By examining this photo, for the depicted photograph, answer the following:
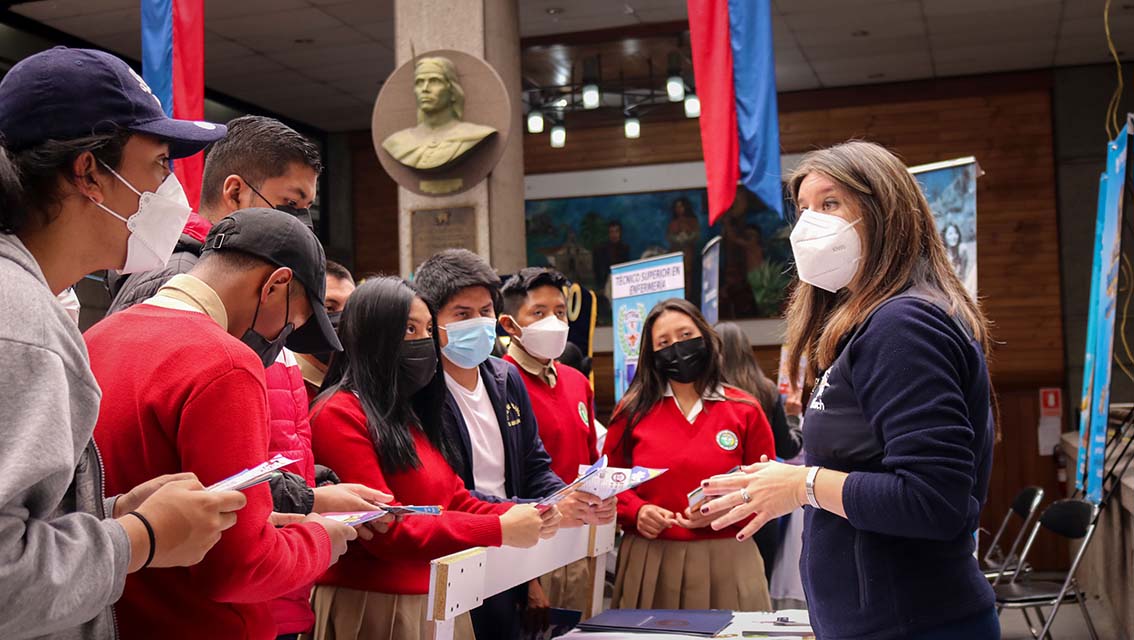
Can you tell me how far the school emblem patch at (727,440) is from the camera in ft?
13.7

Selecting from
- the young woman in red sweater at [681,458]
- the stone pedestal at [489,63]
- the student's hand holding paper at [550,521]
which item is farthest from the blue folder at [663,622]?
the stone pedestal at [489,63]

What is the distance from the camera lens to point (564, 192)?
12.6 metres

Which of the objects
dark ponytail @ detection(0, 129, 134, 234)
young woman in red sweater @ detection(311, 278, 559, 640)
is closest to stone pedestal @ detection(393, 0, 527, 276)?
young woman in red sweater @ detection(311, 278, 559, 640)

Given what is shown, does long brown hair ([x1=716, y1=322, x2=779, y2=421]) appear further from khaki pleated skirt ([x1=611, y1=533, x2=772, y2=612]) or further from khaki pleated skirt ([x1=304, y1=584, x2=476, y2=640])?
khaki pleated skirt ([x1=304, y1=584, x2=476, y2=640])

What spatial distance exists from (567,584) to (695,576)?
0.52 meters

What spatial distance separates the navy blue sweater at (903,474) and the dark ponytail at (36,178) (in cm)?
139

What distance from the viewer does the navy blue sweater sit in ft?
6.16

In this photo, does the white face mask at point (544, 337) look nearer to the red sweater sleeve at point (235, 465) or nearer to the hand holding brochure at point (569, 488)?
the hand holding brochure at point (569, 488)

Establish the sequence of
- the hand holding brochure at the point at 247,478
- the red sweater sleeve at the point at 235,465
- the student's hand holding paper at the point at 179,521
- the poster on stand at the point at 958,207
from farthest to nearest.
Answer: the poster on stand at the point at 958,207, the red sweater sleeve at the point at 235,465, the hand holding brochure at the point at 247,478, the student's hand holding paper at the point at 179,521

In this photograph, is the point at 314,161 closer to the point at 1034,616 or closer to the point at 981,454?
the point at 981,454

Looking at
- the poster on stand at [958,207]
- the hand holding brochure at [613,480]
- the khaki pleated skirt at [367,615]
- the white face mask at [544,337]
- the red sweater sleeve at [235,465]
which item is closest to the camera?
the red sweater sleeve at [235,465]

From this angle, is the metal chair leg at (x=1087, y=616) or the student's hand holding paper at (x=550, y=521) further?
the metal chair leg at (x=1087, y=616)

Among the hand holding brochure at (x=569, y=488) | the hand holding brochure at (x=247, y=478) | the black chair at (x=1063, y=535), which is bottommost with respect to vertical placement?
the black chair at (x=1063, y=535)

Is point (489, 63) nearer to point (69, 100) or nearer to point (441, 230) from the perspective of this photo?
point (441, 230)
